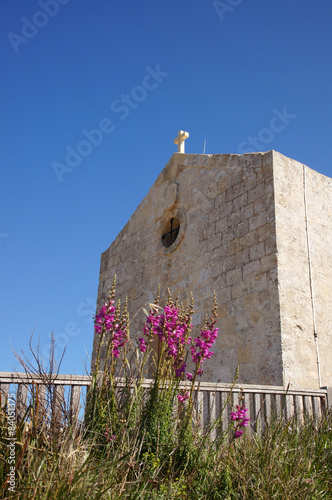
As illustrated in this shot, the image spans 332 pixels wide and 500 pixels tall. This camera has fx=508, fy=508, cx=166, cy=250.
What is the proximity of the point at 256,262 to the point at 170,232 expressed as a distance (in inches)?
107

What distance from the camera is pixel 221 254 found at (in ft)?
25.5

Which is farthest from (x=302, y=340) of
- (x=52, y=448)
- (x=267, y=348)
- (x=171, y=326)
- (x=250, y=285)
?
(x=52, y=448)

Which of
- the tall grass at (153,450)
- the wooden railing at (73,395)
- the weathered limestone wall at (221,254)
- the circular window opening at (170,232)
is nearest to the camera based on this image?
the tall grass at (153,450)

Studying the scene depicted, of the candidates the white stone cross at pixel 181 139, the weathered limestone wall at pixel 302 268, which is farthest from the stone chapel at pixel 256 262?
the white stone cross at pixel 181 139

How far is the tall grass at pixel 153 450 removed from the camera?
9.61ft

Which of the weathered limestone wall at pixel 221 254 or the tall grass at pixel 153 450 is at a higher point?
the weathered limestone wall at pixel 221 254

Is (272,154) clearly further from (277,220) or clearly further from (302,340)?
(302,340)

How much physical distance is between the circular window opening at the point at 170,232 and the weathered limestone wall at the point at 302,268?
2.50 m

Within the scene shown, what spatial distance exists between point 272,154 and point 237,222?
3.65 ft

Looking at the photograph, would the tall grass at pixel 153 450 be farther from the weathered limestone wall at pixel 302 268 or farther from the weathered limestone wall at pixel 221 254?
the weathered limestone wall at pixel 221 254

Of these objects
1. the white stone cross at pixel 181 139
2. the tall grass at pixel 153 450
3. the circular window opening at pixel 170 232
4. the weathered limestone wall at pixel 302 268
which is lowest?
the tall grass at pixel 153 450

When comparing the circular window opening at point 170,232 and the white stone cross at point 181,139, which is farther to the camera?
the white stone cross at point 181,139

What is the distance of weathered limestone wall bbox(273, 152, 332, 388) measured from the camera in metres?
6.39

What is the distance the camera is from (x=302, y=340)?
6.49 meters
